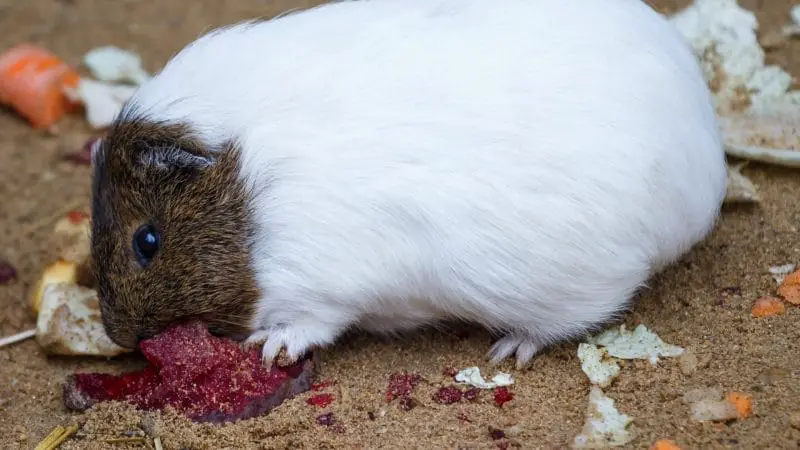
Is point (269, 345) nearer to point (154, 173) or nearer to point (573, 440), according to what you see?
point (154, 173)

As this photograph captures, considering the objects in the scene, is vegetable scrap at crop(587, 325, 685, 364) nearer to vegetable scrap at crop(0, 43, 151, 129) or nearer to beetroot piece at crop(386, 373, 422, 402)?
beetroot piece at crop(386, 373, 422, 402)

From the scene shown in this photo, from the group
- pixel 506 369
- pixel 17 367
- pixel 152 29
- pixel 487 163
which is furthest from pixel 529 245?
pixel 152 29

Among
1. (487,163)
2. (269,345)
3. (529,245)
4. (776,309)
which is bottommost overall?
(776,309)

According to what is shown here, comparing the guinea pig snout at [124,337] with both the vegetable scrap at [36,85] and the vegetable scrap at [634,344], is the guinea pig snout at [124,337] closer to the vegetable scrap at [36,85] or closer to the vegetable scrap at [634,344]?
the vegetable scrap at [634,344]

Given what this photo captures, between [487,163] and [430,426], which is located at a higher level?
[487,163]

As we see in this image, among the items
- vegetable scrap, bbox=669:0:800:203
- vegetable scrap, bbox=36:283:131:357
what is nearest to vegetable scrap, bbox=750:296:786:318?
vegetable scrap, bbox=669:0:800:203

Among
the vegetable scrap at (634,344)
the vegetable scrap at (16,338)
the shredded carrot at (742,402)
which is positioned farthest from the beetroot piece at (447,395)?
the vegetable scrap at (16,338)
